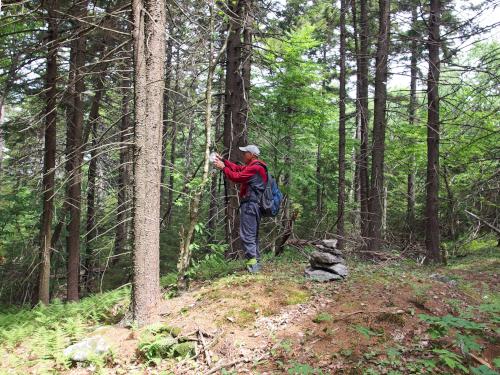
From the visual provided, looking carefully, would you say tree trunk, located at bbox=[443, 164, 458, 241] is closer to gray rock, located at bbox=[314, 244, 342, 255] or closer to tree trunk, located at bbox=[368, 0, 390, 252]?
tree trunk, located at bbox=[368, 0, 390, 252]

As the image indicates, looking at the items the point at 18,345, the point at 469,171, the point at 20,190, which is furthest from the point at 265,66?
the point at 469,171

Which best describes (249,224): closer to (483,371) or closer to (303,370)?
(303,370)

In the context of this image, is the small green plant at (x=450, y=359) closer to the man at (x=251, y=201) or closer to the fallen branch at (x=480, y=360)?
the fallen branch at (x=480, y=360)

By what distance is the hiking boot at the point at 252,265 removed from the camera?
22.0 ft

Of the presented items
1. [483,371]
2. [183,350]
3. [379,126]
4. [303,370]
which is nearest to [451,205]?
[379,126]

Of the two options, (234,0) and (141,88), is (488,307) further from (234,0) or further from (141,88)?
(234,0)

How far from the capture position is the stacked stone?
6320 millimetres

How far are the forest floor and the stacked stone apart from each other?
8.5 inches

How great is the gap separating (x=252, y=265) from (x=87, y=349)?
300 cm

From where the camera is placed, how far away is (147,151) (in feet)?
18.4

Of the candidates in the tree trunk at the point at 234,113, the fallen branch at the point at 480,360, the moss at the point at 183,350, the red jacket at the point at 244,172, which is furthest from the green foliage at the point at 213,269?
the fallen branch at the point at 480,360

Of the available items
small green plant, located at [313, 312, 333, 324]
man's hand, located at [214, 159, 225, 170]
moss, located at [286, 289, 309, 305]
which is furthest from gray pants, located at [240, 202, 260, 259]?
small green plant, located at [313, 312, 333, 324]

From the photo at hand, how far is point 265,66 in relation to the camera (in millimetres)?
9648

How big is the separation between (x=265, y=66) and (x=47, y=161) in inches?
248
